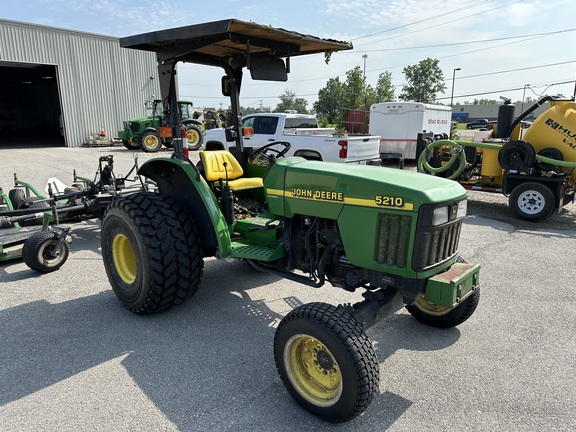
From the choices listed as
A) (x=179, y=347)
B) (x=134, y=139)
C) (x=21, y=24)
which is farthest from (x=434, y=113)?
(x=21, y=24)

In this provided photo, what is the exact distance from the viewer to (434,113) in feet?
53.8

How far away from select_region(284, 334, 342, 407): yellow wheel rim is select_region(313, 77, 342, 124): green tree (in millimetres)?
41894

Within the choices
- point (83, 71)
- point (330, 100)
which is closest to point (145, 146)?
point (83, 71)

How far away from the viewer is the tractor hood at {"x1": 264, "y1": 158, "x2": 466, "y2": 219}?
2.62 metres

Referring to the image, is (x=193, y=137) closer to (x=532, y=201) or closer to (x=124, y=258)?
(x=532, y=201)

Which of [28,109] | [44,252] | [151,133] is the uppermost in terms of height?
[28,109]

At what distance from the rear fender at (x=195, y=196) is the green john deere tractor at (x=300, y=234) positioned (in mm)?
12

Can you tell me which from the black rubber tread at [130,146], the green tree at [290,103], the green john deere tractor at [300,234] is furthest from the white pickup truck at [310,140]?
the green tree at [290,103]

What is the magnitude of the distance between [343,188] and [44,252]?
3.63 metres

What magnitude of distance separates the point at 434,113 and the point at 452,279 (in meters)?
15.0

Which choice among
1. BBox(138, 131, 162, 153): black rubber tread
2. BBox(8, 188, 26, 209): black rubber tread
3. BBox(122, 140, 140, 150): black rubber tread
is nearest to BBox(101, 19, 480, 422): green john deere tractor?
BBox(8, 188, 26, 209): black rubber tread

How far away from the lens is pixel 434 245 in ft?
8.82

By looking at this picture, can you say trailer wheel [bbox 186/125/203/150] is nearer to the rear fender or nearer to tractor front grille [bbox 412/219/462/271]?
the rear fender

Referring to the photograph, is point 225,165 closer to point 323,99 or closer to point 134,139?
point 134,139
